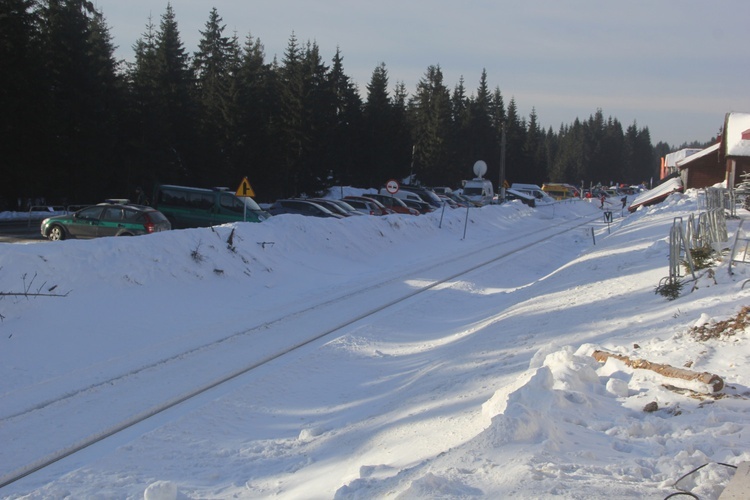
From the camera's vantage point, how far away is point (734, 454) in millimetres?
4574

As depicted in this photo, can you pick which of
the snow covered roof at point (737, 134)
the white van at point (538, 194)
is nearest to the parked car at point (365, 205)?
the snow covered roof at point (737, 134)

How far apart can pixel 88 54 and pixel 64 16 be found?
262 centimetres

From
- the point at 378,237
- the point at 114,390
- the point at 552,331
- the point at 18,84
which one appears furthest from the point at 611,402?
the point at 18,84

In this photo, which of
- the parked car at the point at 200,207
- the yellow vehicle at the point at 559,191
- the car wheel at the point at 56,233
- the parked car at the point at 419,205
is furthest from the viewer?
the yellow vehicle at the point at 559,191

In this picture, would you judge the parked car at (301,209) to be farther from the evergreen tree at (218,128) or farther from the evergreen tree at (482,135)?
the evergreen tree at (482,135)

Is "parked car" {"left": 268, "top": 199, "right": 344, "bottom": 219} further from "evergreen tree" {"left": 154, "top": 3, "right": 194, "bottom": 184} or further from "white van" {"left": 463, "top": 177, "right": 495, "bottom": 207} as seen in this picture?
"white van" {"left": 463, "top": 177, "right": 495, "bottom": 207}

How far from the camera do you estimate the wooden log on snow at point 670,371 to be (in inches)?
228

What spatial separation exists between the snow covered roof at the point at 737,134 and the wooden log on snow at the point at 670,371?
33261 mm

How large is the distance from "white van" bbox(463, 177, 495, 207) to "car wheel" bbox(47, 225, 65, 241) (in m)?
40.1

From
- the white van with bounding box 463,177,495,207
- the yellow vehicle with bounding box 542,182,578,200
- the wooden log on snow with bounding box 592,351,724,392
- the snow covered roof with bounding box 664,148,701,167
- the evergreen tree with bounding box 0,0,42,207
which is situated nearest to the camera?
the wooden log on snow with bounding box 592,351,724,392

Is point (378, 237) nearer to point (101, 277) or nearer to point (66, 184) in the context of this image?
point (101, 277)

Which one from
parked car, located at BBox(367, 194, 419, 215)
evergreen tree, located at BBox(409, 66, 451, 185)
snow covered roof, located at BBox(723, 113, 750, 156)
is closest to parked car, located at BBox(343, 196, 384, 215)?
parked car, located at BBox(367, 194, 419, 215)

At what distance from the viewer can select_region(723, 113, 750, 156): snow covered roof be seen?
1387 inches

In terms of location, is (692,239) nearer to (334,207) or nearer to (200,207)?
(200,207)
